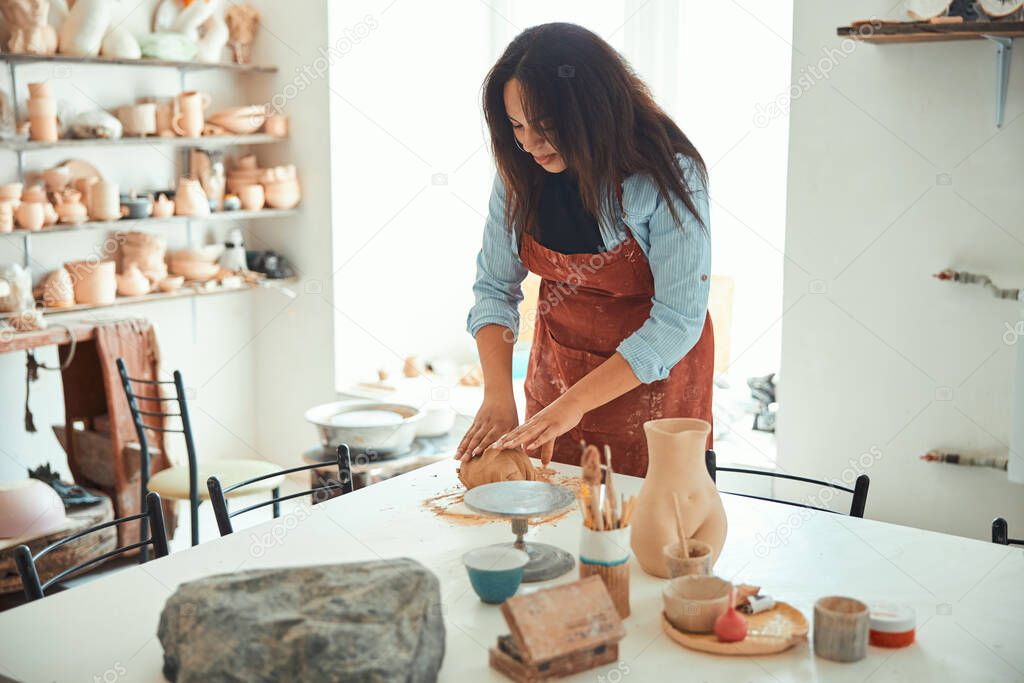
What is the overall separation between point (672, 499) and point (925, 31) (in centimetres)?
154

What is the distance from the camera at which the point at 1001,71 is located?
2516mm

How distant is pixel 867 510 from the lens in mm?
2936

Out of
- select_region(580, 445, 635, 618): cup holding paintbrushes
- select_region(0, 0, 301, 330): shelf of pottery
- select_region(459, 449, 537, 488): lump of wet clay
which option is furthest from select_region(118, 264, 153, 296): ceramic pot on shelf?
select_region(580, 445, 635, 618): cup holding paintbrushes

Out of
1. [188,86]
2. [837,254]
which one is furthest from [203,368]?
[837,254]

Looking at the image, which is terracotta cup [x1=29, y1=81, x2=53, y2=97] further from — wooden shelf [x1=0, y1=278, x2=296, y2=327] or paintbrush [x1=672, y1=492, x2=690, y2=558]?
paintbrush [x1=672, y1=492, x2=690, y2=558]

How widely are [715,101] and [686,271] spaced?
1.76 meters

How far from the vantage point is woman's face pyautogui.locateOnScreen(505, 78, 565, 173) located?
1.84 m

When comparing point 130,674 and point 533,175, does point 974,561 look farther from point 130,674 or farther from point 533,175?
point 130,674

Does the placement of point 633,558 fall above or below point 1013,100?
below

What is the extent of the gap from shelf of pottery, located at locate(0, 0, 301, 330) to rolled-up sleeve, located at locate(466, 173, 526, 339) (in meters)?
1.88

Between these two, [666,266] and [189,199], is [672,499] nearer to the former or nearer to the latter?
[666,266]

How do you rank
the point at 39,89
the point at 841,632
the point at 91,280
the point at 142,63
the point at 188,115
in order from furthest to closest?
the point at 188,115
the point at 142,63
the point at 91,280
the point at 39,89
the point at 841,632

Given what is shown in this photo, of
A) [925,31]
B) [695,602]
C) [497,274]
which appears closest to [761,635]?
[695,602]

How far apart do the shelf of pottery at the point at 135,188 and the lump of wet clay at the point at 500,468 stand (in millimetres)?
2122
